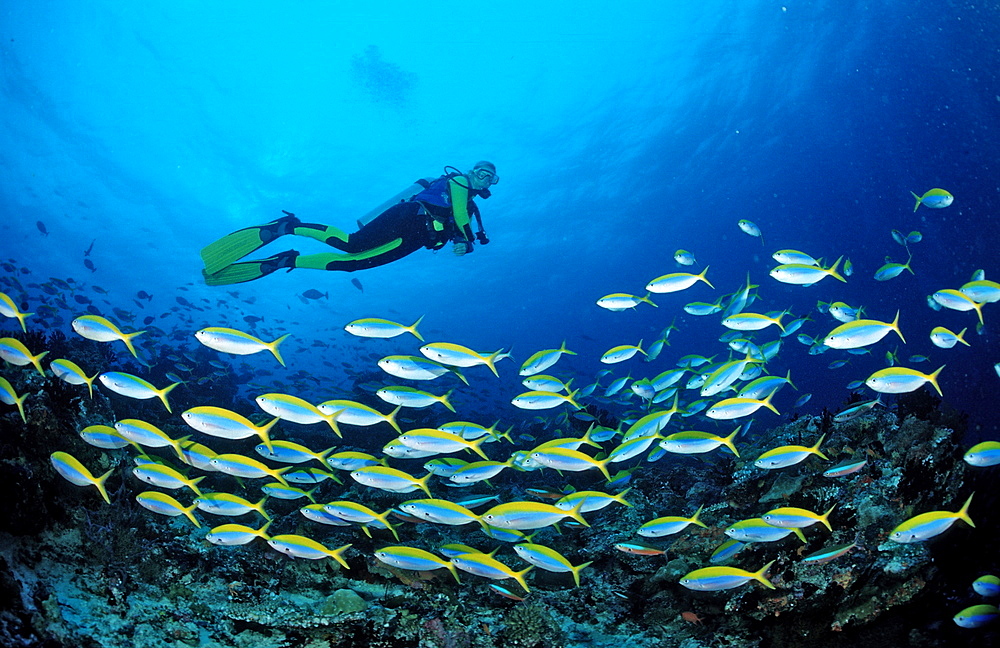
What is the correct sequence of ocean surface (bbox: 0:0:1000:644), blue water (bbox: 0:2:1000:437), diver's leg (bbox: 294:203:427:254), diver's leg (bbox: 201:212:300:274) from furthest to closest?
blue water (bbox: 0:2:1000:437), ocean surface (bbox: 0:0:1000:644), diver's leg (bbox: 294:203:427:254), diver's leg (bbox: 201:212:300:274)

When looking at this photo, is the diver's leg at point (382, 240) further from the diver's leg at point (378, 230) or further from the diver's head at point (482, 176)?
the diver's head at point (482, 176)

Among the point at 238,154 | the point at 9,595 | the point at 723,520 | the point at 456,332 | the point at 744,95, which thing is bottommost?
the point at 9,595

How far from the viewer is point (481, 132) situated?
2706cm

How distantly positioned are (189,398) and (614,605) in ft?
39.0

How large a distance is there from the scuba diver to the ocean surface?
619 cm

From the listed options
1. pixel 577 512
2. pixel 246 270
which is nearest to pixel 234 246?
pixel 246 270

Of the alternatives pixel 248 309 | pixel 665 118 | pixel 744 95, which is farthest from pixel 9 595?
pixel 248 309

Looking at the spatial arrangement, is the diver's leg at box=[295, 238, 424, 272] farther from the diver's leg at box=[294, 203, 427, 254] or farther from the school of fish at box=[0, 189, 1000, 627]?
the school of fish at box=[0, 189, 1000, 627]

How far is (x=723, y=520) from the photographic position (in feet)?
16.2

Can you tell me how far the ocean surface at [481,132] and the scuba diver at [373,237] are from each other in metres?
6.19

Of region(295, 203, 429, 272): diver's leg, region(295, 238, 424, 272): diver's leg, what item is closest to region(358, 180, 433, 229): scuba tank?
region(295, 203, 429, 272): diver's leg

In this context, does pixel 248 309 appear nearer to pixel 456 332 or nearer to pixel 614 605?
pixel 456 332

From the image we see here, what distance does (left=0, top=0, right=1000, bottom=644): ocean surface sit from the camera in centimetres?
2131

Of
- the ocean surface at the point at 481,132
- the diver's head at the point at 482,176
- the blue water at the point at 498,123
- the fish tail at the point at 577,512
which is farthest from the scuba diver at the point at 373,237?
the blue water at the point at 498,123
